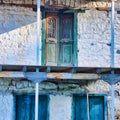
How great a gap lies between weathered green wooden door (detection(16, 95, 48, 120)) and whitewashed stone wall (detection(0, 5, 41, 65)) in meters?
0.98

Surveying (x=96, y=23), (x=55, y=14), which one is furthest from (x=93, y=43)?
(x=55, y=14)

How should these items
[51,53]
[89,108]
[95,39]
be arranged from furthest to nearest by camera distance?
[95,39], [51,53], [89,108]

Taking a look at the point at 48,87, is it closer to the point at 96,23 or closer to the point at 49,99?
the point at 49,99

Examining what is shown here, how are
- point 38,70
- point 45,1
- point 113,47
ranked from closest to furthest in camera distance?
1. point 38,70
2. point 113,47
3. point 45,1

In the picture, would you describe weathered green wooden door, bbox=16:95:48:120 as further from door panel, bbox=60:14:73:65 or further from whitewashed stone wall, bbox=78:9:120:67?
whitewashed stone wall, bbox=78:9:120:67

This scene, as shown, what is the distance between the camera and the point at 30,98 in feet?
32.7

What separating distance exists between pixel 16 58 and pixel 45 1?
1809mm

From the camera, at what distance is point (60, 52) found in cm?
1030

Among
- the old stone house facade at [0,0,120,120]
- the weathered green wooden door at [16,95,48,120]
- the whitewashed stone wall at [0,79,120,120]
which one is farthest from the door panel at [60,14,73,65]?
the weathered green wooden door at [16,95,48,120]

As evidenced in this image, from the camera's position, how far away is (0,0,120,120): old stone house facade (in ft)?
32.6

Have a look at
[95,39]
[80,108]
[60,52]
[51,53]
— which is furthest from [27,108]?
[95,39]

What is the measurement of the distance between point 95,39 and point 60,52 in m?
1.06

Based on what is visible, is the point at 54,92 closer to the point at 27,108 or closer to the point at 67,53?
the point at 27,108

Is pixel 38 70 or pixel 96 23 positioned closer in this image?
pixel 38 70
